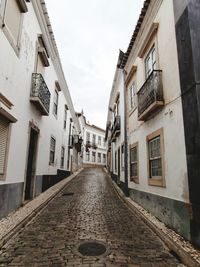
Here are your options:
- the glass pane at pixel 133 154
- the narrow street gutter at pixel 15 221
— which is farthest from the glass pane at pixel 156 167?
the narrow street gutter at pixel 15 221

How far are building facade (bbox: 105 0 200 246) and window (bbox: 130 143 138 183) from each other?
321mm

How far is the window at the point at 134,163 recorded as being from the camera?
8.89 metres

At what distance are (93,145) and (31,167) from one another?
31037 mm

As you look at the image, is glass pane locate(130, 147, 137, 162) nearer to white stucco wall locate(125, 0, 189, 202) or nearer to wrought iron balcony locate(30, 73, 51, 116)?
white stucco wall locate(125, 0, 189, 202)

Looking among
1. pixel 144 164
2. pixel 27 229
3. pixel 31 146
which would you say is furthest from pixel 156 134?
pixel 31 146

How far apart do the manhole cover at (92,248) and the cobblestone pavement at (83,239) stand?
0.10 metres

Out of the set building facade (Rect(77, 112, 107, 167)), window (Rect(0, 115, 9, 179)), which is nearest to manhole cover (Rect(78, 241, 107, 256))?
window (Rect(0, 115, 9, 179))

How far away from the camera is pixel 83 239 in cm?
438

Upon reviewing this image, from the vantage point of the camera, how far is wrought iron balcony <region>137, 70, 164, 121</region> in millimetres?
6009

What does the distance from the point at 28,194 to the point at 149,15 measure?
331 inches

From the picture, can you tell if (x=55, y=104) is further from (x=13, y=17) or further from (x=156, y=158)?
(x=156, y=158)

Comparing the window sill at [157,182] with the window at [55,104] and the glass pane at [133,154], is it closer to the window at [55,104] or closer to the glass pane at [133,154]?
the glass pane at [133,154]

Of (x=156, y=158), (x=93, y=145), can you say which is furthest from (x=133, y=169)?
(x=93, y=145)

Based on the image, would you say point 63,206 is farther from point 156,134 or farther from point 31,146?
point 156,134
